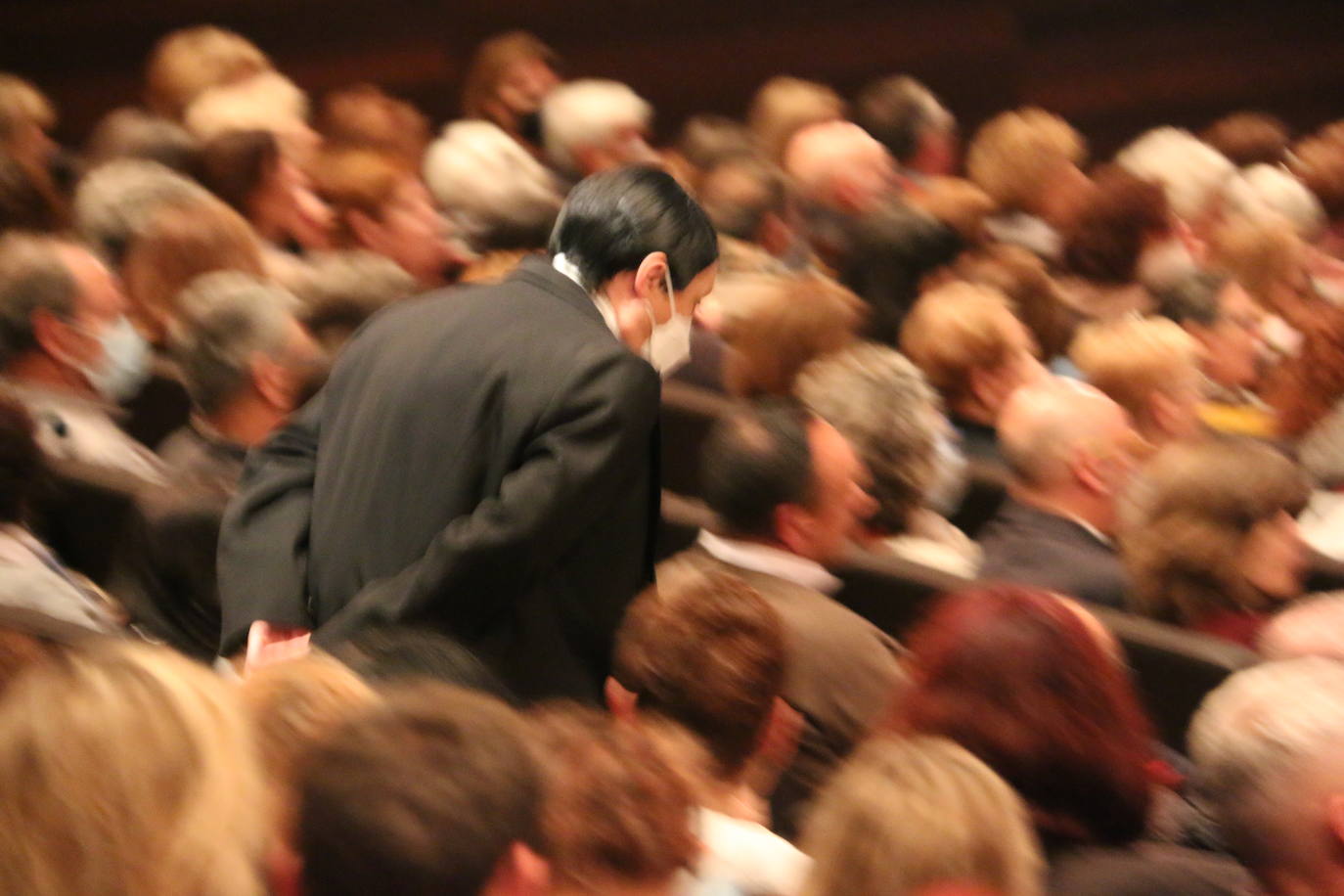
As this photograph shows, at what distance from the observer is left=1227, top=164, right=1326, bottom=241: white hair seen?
15.6ft

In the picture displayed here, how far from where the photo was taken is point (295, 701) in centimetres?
161

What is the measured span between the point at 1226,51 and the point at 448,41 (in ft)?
10.5

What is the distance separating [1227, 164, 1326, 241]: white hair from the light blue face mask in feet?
9.63

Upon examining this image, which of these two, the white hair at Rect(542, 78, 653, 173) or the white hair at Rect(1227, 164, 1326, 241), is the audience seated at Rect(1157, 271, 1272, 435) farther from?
the white hair at Rect(542, 78, 653, 173)

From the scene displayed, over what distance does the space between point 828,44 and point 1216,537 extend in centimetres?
489

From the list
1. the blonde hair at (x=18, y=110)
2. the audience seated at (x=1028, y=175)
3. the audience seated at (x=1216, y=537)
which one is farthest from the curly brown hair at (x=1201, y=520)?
the blonde hair at (x=18, y=110)

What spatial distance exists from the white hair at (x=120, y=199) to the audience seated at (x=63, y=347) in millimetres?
541

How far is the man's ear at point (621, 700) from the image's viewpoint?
202 centimetres

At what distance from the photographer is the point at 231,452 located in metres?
2.87

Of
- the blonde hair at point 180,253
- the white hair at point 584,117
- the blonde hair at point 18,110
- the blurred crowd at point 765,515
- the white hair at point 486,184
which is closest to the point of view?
the blurred crowd at point 765,515

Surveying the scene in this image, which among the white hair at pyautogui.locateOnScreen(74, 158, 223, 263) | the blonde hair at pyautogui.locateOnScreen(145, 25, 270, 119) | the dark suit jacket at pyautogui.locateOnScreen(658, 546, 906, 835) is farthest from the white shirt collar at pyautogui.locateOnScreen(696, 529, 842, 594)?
the blonde hair at pyautogui.locateOnScreen(145, 25, 270, 119)

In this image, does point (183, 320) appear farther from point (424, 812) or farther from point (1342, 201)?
point (1342, 201)

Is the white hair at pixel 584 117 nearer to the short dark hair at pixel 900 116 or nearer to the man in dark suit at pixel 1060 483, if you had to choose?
the short dark hair at pixel 900 116

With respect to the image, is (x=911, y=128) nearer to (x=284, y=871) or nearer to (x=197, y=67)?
(x=197, y=67)
